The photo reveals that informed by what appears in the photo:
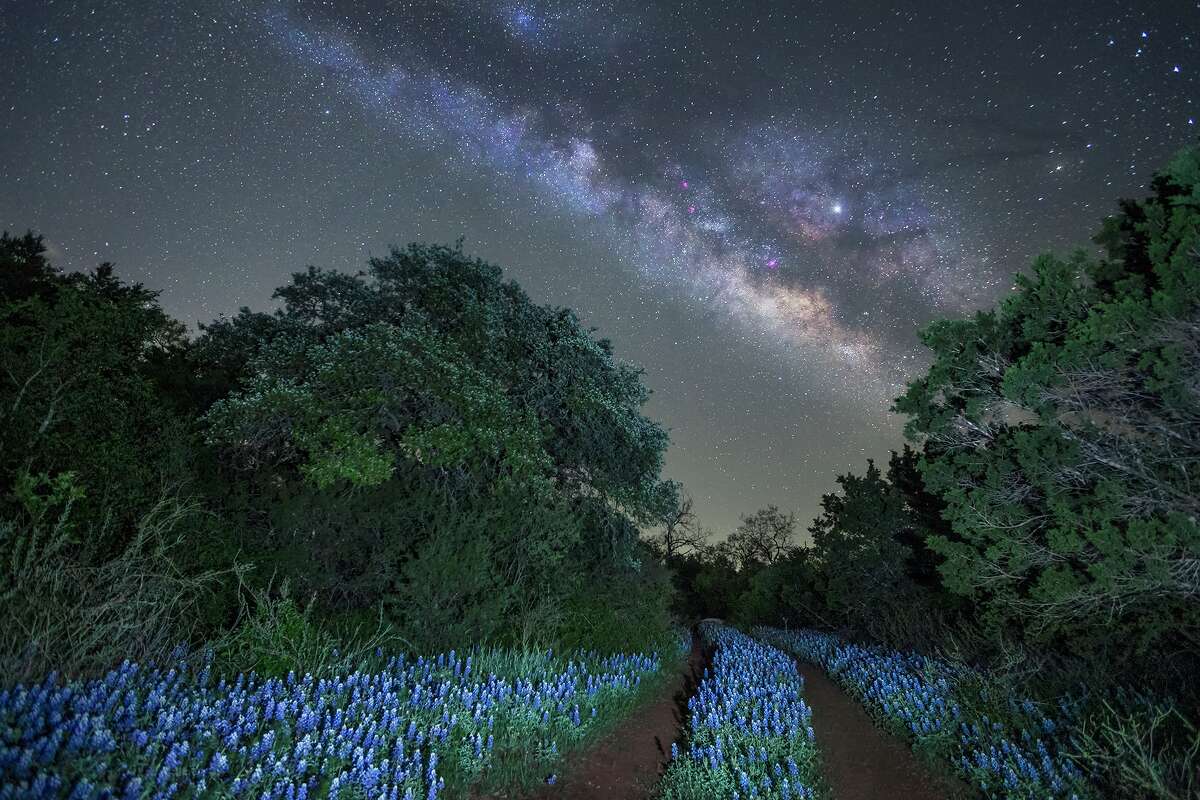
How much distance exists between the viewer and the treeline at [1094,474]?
7156 mm

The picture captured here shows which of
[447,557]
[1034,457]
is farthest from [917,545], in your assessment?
[447,557]

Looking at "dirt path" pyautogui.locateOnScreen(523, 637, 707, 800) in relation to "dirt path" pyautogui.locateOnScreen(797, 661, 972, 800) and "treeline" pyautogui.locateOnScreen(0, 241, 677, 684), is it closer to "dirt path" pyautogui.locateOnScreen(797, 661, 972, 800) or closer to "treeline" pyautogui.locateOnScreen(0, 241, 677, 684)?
"dirt path" pyautogui.locateOnScreen(797, 661, 972, 800)

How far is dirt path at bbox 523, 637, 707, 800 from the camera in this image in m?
6.24

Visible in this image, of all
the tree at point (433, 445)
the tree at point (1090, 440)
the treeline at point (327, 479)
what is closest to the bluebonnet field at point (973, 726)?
the tree at point (1090, 440)

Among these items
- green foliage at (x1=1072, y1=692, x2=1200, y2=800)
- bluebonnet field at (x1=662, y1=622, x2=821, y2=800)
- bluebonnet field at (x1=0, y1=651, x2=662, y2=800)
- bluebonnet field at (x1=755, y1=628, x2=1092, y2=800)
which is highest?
green foliage at (x1=1072, y1=692, x2=1200, y2=800)

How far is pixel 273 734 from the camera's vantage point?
4055 mm

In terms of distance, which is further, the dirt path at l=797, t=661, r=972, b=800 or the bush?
the dirt path at l=797, t=661, r=972, b=800

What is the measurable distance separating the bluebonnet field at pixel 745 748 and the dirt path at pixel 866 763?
1.45ft

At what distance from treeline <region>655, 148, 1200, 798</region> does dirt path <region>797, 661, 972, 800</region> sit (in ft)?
6.13

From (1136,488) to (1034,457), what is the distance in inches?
48.5

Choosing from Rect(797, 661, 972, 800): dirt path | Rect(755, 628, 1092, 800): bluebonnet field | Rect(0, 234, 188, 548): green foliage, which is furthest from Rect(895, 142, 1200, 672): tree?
Rect(0, 234, 188, 548): green foliage

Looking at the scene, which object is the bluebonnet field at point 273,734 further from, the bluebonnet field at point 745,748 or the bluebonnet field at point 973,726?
the bluebonnet field at point 973,726

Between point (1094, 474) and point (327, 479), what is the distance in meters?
12.7

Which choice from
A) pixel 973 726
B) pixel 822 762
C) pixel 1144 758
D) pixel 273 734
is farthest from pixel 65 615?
pixel 973 726
